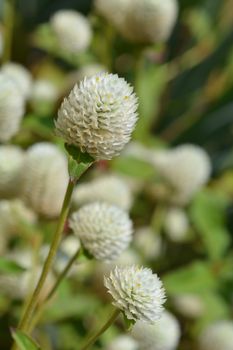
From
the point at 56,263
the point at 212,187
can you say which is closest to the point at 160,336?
the point at 56,263

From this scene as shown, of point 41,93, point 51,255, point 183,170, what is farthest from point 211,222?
point 51,255

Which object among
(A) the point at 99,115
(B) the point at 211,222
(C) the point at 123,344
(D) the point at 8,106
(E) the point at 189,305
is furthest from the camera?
(B) the point at 211,222

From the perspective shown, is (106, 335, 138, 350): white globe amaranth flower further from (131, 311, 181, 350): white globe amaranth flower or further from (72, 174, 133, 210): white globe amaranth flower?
(72, 174, 133, 210): white globe amaranth flower

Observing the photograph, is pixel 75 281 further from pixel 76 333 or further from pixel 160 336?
pixel 160 336

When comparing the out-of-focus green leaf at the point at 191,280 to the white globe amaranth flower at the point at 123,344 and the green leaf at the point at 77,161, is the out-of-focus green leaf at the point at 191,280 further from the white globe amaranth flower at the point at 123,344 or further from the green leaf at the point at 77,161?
the green leaf at the point at 77,161

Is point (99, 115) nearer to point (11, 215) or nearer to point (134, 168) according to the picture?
point (11, 215)

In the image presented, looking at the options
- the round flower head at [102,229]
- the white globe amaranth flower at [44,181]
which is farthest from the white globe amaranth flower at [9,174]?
the round flower head at [102,229]
